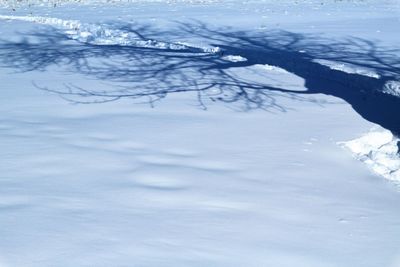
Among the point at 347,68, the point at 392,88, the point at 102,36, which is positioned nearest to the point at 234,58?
the point at 347,68

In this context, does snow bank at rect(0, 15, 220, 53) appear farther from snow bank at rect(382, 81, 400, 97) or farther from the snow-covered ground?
snow bank at rect(382, 81, 400, 97)

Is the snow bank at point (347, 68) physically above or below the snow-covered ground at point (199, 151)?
above

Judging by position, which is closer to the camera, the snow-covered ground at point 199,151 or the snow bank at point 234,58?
the snow-covered ground at point 199,151

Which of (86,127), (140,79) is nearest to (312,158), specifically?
(86,127)

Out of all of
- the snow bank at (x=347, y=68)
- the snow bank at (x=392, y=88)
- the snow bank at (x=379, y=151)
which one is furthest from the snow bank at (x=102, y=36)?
the snow bank at (x=379, y=151)

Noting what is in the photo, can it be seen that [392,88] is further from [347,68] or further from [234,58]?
[234,58]

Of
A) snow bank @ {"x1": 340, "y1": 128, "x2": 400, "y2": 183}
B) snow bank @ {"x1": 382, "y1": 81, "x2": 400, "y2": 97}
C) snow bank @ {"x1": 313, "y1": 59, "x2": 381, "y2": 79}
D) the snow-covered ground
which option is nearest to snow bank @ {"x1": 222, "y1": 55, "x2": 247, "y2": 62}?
the snow-covered ground

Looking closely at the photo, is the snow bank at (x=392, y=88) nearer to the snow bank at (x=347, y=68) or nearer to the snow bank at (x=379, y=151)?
the snow bank at (x=347, y=68)
